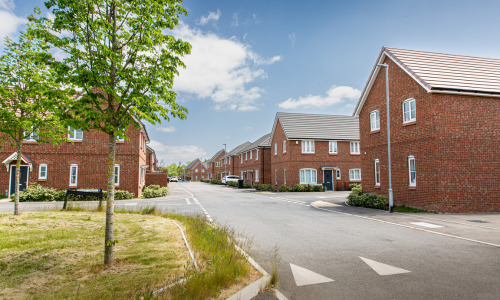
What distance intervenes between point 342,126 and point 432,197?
74.5 feet

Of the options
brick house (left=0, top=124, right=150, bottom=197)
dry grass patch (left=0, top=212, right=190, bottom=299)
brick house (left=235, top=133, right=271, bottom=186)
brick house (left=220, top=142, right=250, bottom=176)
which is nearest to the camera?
dry grass patch (left=0, top=212, right=190, bottom=299)

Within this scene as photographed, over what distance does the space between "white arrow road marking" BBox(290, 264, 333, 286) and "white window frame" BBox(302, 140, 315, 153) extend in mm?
27684

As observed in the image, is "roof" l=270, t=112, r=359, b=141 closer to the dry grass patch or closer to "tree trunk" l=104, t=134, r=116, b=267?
the dry grass patch

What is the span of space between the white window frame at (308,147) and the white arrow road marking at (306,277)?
27.7 m

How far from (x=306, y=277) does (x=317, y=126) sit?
31159mm

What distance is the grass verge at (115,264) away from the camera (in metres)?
4.24

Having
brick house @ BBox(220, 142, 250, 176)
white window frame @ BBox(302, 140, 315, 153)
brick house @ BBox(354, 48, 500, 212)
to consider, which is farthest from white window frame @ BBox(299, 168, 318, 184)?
brick house @ BBox(220, 142, 250, 176)

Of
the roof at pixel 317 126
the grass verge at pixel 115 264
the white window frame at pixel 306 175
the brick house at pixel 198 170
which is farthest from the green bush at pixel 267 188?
the brick house at pixel 198 170

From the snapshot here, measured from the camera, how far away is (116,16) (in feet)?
19.5

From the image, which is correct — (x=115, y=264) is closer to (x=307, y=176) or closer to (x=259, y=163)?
(x=307, y=176)

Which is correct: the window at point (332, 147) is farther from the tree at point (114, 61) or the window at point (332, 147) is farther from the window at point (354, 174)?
the tree at point (114, 61)

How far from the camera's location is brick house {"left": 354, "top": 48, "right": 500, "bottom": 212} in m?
14.1

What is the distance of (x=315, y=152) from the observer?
3300 centimetres

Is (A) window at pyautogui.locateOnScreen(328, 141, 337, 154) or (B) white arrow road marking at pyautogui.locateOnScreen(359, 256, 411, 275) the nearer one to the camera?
(B) white arrow road marking at pyautogui.locateOnScreen(359, 256, 411, 275)
